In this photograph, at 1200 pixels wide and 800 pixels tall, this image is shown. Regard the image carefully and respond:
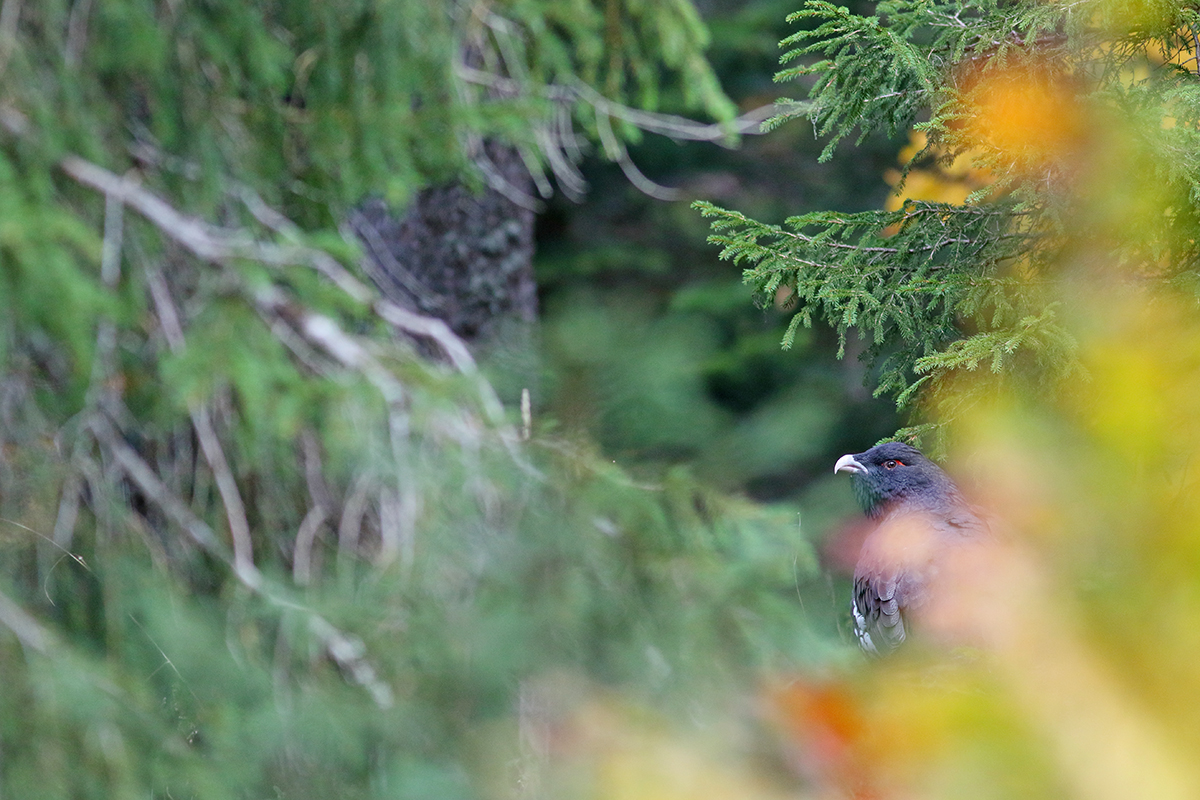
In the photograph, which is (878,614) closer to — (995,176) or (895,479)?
(895,479)

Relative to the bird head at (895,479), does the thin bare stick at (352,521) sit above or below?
above

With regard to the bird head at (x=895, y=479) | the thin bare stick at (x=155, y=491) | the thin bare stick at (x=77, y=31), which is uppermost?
the thin bare stick at (x=77, y=31)

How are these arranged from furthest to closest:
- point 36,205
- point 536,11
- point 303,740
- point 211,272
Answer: point 536,11
point 211,272
point 36,205
point 303,740

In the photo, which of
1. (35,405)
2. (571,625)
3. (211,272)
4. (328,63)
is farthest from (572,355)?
(35,405)

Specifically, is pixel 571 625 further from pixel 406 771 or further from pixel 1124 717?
pixel 1124 717

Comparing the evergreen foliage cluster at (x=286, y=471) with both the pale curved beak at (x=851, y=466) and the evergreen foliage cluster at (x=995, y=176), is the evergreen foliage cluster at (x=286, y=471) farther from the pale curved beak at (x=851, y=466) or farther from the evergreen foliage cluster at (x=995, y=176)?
the pale curved beak at (x=851, y=466)

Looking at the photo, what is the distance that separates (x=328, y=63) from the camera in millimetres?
2324

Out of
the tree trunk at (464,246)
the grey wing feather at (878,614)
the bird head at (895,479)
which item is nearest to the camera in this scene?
the grey wing feather at (878,614)

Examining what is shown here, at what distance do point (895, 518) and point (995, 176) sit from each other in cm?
114

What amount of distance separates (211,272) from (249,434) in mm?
409

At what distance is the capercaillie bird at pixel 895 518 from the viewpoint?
2629 mm

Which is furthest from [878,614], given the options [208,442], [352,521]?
[208,442]

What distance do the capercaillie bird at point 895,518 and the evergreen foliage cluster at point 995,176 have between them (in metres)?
0.14

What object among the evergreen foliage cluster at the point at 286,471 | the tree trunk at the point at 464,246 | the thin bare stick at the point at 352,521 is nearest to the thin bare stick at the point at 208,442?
the evergreen foliage cluster at the point at 286,471
